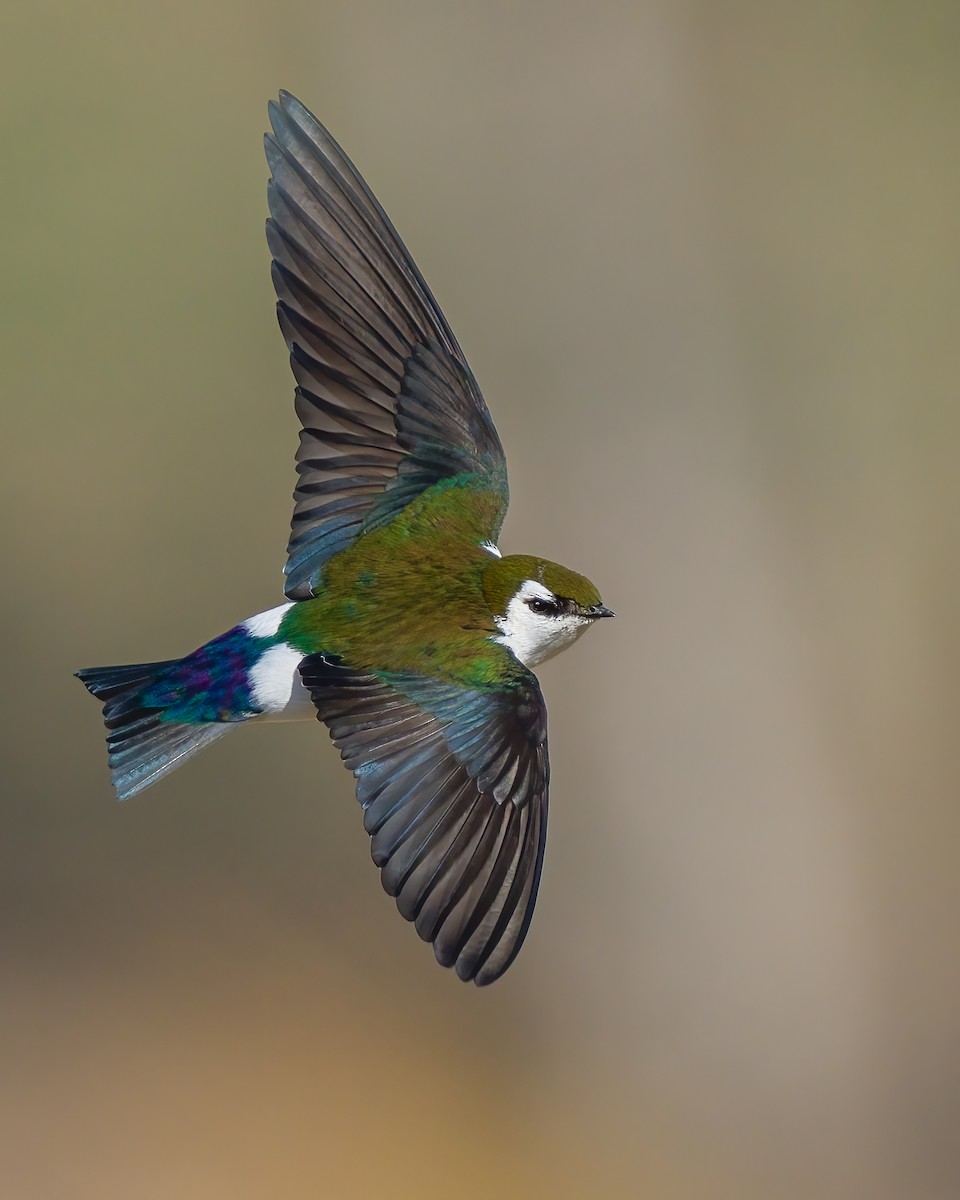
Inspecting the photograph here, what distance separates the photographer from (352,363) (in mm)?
1898

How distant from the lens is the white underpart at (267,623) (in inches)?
68.7

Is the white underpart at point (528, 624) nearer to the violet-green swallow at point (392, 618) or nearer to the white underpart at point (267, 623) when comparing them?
the violet-green swallow at point (392, 618)

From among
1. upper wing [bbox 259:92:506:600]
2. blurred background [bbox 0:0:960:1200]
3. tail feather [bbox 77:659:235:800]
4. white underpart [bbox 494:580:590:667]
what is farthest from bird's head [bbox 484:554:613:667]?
blurred background [bbox 0:0:960:1200]

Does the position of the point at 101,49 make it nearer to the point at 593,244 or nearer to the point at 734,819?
the point at 593,244

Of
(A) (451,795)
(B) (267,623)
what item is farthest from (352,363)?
(A) (451,795)

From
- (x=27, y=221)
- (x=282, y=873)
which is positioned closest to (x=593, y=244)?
(x=27, y=221)

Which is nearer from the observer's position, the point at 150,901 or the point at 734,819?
the point at 150,901

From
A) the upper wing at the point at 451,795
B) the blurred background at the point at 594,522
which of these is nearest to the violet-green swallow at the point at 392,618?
the upper wing at the point at 451,795

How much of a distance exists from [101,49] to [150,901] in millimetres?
2001

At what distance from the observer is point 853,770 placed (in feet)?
11.1

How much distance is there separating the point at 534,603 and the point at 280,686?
296 mm

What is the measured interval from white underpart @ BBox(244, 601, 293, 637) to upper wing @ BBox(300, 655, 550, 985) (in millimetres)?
165

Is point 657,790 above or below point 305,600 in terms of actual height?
below

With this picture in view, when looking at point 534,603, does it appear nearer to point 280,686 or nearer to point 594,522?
point 280,686
